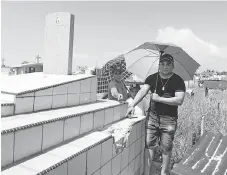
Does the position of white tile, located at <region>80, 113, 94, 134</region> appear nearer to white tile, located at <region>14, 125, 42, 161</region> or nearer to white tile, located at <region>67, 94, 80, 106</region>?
white tile, located at <region>67, 94, 80, 106</region>

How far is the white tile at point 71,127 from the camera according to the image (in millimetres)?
2066

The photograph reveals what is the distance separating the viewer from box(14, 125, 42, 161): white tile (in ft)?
5.13

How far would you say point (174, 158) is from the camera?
4066 mm

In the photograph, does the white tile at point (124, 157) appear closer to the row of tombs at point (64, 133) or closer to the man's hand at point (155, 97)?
the row of tombs at point (64, 133)

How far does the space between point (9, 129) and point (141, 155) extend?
2359mm

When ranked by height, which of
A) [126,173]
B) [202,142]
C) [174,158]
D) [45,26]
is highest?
[45,26]

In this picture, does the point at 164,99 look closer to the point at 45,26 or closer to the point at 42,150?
the point at 42,150

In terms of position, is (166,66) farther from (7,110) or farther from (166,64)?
(7,110)

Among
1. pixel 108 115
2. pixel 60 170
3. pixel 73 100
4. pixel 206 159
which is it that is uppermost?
pixel 73 100

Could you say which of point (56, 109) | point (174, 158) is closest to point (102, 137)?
point (56, 109)

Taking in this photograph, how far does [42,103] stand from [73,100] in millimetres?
529

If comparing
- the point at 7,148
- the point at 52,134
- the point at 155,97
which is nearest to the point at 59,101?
the point at 52,134

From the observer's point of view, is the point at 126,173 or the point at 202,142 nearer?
the point at 126,173

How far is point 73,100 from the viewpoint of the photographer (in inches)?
108
